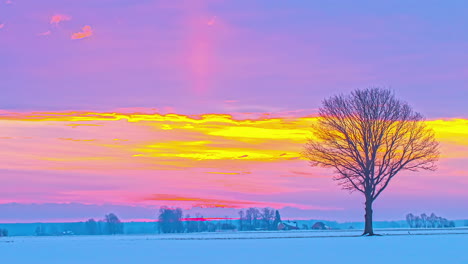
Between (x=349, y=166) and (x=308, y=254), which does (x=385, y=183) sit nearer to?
(x=349, y=166)

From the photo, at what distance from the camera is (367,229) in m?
65.0

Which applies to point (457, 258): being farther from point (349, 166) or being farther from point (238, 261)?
point (349, 166)

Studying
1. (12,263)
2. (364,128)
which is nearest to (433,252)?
(12,263)

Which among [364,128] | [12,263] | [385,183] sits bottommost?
[12,263]

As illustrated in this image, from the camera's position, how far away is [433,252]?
32.5 meters

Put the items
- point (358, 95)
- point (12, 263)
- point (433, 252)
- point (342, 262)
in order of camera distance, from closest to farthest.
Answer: point (342, 262) < point (12, 263) < point (433, 252) < point (358, 95)

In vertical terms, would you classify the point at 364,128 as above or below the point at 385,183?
above

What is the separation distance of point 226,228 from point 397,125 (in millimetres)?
124038

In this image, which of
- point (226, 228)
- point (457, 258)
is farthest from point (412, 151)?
point (226, 228)

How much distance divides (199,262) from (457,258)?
9861mm

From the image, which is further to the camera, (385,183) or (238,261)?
(385,183)

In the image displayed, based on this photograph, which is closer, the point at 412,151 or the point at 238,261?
the point at 238,261

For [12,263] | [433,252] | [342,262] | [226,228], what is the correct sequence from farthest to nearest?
[226,228]
[433,252]
[12,263]
[342,262]

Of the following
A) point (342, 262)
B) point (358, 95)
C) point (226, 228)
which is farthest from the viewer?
point (226, 228)
